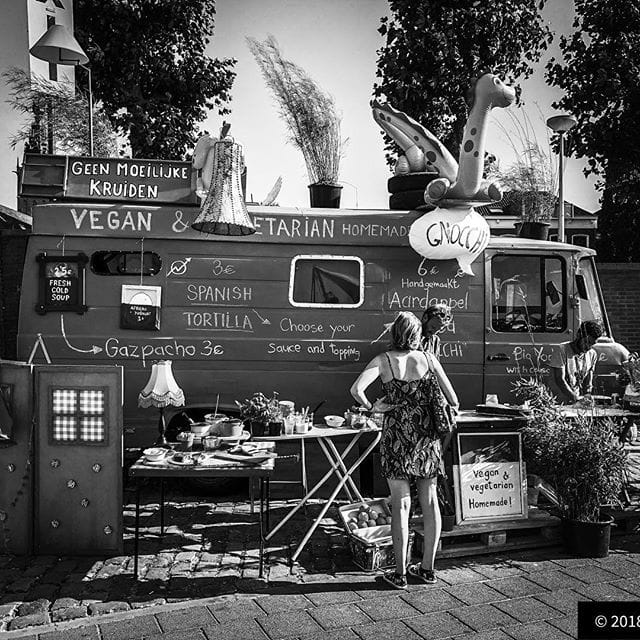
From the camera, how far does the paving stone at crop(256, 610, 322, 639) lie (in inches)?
140

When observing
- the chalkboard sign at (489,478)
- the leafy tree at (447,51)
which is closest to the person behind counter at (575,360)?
the chalkboard sign at (489,478)

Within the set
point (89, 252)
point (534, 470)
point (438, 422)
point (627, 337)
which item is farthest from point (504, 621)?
point (627, 337)

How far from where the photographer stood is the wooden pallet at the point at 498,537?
4.71 metres

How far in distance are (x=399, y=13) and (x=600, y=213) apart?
12295 millimetres

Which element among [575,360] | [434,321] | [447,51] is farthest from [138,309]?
[447,51]

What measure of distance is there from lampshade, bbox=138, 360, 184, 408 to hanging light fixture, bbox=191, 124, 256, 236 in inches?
50.3

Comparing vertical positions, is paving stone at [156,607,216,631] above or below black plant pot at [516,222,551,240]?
below

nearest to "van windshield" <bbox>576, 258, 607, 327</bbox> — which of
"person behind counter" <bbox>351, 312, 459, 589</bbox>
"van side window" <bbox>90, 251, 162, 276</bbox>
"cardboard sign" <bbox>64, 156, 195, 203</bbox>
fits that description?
"person behind counter" <bbox>351, 312, 459, 589</bbox>

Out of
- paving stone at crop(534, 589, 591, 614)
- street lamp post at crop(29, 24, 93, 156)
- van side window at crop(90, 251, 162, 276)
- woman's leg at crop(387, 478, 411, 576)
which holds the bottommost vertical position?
paving stone at crop(534, 589, 591, 614)

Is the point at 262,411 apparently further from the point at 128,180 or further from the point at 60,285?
the point at 128,180

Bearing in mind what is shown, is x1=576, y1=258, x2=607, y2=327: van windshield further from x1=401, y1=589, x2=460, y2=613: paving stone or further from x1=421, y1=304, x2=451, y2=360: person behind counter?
x1=401, y1=589, x2=460, y2=613: paving stone

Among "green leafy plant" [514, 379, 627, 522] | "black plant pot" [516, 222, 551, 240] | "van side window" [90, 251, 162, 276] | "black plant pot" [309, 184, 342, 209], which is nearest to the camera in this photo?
"green leafy plant" [514, 379, 627, 522]

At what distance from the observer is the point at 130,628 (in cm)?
360

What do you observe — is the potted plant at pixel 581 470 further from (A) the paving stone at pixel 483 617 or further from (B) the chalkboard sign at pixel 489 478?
(A) the paving stone at pixel 483 617
